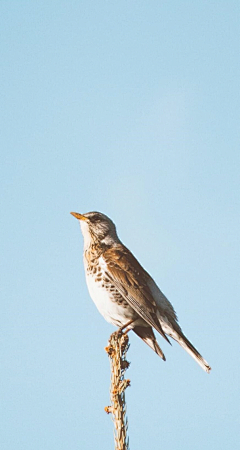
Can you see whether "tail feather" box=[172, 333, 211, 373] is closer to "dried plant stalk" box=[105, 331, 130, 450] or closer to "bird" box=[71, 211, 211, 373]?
"bird" box=[71, 211, 211, 373]

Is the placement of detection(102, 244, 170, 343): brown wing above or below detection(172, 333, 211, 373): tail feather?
above

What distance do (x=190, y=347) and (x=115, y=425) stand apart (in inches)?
99.4

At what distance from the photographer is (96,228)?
723cm

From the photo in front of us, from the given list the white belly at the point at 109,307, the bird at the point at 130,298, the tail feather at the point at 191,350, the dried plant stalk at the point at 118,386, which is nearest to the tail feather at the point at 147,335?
the bird at the point at 130,298

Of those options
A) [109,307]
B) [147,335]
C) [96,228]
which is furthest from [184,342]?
[96,228]

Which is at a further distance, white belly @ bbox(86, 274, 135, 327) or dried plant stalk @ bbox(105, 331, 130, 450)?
white belly @ bbox(86, 274, 135, 327)

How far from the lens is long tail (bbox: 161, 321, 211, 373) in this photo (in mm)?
6211

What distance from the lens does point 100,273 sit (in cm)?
661

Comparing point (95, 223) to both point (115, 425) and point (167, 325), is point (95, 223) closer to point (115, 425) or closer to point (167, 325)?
point (167, 325)

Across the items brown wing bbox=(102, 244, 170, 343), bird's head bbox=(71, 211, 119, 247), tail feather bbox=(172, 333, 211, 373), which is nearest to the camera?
tail feather bbox=(172, 333, 211, 373)

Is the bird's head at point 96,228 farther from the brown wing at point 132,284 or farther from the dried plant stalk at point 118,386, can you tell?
the dried plant stalk at point 118,386

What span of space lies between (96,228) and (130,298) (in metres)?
1.15

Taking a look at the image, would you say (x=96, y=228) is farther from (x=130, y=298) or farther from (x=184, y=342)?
(x=184, y=342)

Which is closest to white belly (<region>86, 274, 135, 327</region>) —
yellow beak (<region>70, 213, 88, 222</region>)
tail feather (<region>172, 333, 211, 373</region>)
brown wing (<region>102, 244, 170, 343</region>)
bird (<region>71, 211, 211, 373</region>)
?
bird (<region>71, 211, 211, 373</region>)
